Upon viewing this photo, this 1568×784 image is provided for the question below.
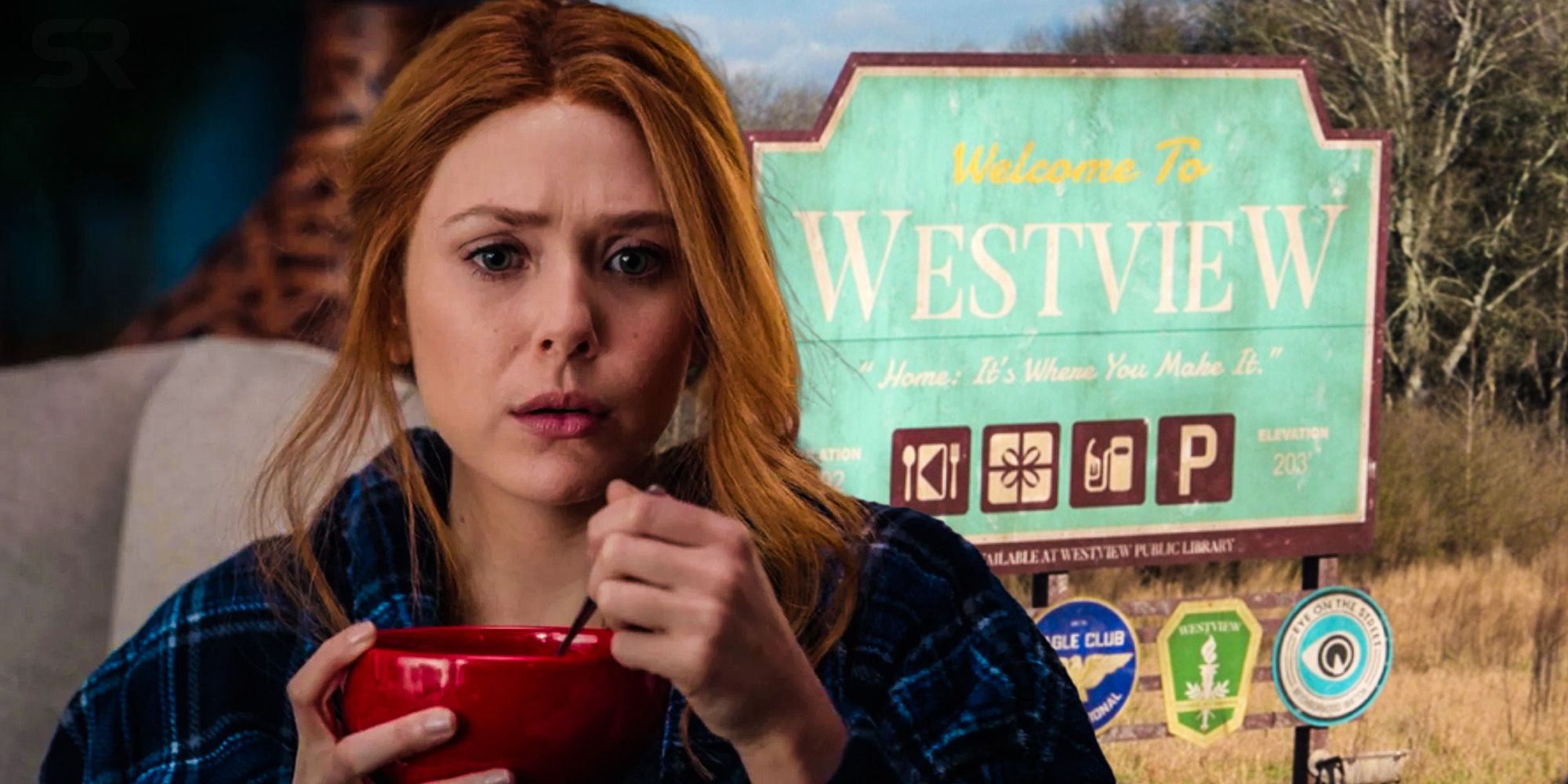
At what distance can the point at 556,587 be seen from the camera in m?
0.95

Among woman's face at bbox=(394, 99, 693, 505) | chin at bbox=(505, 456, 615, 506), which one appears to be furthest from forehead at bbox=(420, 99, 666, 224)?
chin at bbox=(505, 456, 615, 506)

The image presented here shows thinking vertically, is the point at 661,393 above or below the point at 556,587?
above

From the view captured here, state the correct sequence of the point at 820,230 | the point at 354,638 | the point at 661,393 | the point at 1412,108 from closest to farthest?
the point at 354,638 < the point at 661,393 < the point at 820,230 < the point at 1412,108

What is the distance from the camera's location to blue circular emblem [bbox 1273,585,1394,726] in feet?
4.74

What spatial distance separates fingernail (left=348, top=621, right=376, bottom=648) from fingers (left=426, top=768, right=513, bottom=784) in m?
0.07

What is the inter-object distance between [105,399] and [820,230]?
0.65 meters

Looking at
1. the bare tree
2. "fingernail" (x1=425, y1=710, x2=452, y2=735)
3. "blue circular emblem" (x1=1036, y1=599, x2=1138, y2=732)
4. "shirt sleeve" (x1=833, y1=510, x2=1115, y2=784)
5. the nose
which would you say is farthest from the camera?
"blue circular emblem" (x1=1036, y1=599, x2=1138, y2=732)

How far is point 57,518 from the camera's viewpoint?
142cm

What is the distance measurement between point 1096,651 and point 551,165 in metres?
0.73

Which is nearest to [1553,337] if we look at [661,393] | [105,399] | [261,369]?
[661,393]

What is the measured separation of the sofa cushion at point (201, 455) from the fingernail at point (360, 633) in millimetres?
681

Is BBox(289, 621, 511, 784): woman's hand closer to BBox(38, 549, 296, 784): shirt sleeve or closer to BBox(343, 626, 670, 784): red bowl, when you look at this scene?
BBox(343, 626, 670, 784): red bowl

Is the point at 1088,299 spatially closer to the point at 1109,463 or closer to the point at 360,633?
the point at 1109,463

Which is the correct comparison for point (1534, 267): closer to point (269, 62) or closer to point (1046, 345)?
point (1046, 345)
